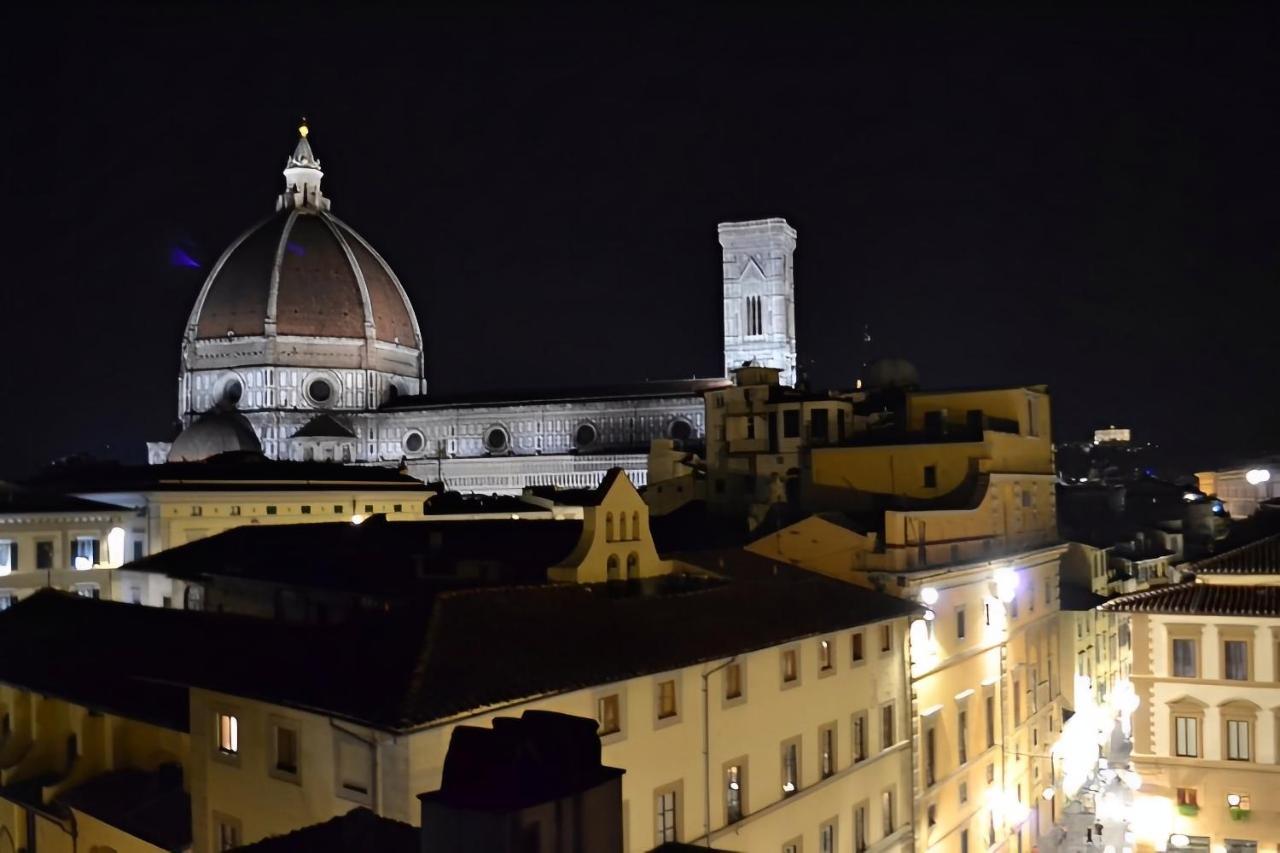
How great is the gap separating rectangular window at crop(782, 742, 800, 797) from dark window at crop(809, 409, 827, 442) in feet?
61.0

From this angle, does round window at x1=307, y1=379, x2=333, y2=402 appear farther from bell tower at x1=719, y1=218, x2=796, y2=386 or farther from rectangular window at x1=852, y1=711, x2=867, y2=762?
rectangular window at x1=852, y1=711, x2=867, y2=762

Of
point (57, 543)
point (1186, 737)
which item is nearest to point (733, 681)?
point (1186, 737)

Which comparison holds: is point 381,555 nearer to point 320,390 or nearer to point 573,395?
point 573,395

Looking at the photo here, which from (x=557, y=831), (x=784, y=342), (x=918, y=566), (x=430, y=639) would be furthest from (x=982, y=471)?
(x=784, y=342)

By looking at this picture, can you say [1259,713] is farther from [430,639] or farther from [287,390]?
[287,390]

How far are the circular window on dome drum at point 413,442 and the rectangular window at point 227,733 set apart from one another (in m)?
83.2

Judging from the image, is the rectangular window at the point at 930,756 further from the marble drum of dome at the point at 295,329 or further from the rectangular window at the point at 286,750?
the marble drum of dome at the point at 295,329

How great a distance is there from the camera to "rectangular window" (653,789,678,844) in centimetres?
2052

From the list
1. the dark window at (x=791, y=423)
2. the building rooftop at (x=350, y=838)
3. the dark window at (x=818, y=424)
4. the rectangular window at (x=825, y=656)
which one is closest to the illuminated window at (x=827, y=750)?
the rectangular window at (x=825, y=656)

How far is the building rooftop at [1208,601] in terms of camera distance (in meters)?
29.8

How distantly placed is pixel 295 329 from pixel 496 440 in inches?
920

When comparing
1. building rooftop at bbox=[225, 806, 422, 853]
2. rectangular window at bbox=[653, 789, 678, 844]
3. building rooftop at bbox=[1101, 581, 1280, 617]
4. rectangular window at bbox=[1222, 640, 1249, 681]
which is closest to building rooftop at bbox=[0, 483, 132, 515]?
rectangular window at bbox=[653, 789, 678, 844]

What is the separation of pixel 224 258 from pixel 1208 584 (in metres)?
101

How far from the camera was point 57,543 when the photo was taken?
46.2 m
